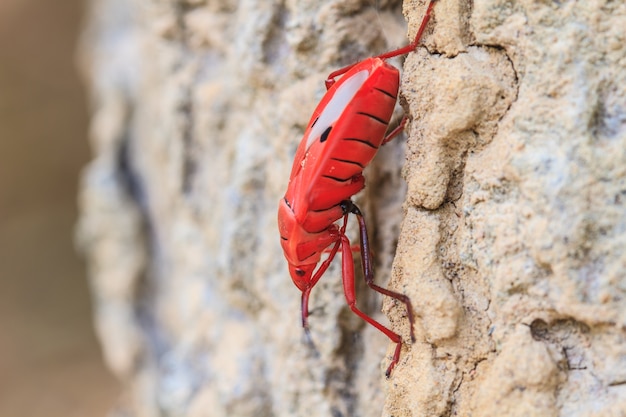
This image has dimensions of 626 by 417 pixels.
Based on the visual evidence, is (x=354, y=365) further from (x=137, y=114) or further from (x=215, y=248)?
(x=137, y=114)

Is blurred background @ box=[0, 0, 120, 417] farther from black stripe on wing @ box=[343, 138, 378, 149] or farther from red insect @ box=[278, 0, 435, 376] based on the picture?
black stripe on wing @ box=[343, 138, 378, 149]

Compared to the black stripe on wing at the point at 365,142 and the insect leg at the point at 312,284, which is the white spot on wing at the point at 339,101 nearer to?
the black stripe on wing at the point at 365,142

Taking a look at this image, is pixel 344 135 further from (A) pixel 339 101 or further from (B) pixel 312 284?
(B) pixel 312 284

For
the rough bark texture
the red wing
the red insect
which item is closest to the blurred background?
the rough bark texture

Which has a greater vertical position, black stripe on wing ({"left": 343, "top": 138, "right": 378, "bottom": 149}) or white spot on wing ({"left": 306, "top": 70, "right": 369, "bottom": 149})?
white spot on wing ({"left": 306, "top": 70, "right": 369, "bottom": 149})

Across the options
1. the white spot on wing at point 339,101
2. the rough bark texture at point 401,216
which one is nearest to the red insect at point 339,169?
the white spot on wing at point 339,101

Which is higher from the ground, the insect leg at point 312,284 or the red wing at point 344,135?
the red wing at point 344,135
